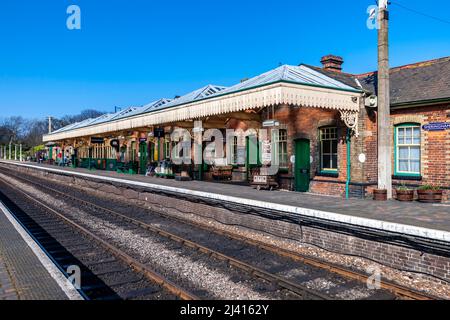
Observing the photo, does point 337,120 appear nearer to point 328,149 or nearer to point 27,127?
point 328,149

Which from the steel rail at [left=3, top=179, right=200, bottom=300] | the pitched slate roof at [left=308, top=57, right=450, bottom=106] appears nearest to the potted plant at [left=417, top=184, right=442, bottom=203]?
the pitched slate roof at [left=308, top=57, right=450, bottom=106]

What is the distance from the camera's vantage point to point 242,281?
6098 mm

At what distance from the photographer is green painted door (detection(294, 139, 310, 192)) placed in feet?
48.4

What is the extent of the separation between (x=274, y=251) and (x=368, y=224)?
80.3 inches

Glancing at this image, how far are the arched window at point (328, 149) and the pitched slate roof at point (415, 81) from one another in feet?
6.97

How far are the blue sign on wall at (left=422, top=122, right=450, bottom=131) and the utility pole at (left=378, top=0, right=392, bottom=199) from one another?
113cm

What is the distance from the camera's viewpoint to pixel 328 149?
1409 cm

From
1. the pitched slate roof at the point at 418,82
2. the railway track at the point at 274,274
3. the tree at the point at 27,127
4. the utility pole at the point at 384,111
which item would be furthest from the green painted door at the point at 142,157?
the tree at the point at 27,127

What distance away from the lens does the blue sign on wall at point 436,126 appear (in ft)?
35.9

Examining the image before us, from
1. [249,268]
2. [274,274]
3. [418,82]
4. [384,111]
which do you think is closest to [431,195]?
[384,111]

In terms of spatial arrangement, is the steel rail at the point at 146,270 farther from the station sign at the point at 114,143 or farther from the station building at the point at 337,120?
the station sign at the point at 114,143

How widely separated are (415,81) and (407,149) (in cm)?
289
